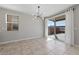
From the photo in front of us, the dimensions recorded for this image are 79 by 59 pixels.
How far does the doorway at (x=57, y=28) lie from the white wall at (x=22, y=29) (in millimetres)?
381

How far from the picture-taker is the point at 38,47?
11.3 ft

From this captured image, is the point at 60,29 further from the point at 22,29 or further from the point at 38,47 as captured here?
the point at 22,29

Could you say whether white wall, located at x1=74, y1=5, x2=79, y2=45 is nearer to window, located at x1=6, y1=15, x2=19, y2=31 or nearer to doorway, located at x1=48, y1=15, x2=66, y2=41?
doorway, located at x1=48, y1=15, x2=66, y2=41

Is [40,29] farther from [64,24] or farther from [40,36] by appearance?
[64,24]

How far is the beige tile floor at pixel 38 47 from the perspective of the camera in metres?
3.11

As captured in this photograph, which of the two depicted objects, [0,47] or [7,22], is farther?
[7,22]

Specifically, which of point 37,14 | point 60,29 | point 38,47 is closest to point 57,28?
point 60,29

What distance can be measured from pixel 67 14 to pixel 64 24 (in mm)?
460

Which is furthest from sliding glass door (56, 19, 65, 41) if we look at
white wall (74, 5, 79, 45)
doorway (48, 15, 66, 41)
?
white wall (74, 5, 79, 45)

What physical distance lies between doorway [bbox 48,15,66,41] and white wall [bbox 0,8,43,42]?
38 centimetres

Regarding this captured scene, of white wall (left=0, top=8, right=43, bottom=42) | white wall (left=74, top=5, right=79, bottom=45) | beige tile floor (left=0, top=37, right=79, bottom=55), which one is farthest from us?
white wall (left=0, top=8, right=43, bottom=42)

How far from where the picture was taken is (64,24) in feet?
11.4

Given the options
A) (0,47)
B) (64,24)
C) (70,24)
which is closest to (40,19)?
(64,24)

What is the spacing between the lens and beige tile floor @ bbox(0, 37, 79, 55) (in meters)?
3.11
